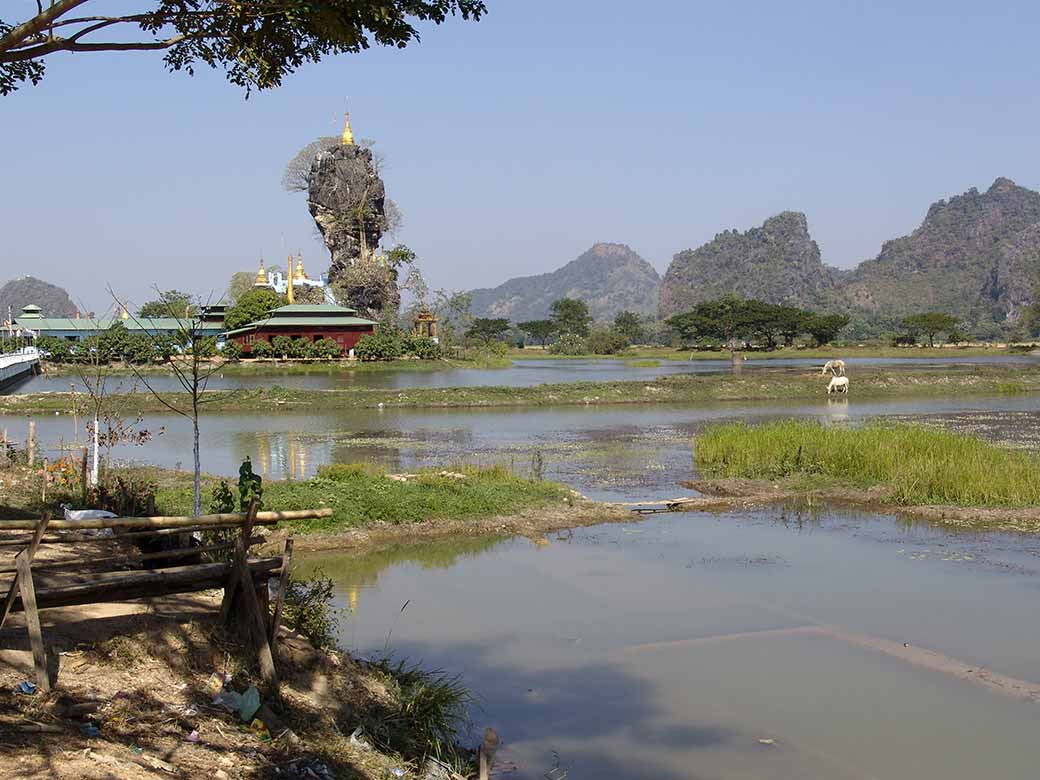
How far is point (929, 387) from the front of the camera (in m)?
46.8

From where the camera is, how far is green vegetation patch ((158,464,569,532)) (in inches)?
602

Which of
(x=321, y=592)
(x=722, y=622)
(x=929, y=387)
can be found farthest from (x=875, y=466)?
(x=929, y=387)

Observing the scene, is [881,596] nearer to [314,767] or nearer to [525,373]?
[314,767]

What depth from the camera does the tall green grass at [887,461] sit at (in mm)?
17516

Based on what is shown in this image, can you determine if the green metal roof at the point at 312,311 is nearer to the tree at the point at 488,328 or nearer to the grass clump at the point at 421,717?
the tree at the point at 488,328

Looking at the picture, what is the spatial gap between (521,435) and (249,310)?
170 feet

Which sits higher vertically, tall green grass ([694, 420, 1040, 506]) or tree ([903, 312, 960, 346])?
tree ([903, 312, 960, 346])

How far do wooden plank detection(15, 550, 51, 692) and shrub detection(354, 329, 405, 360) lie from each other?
60.1 meters

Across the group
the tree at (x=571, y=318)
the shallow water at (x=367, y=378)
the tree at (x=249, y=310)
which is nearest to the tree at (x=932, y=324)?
the tree at (x=571, y=318)

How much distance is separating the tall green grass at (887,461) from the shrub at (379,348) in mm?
45030

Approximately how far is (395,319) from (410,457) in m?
64.3

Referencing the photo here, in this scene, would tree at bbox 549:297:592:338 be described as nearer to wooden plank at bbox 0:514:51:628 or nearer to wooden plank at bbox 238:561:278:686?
wooden plank at bbox 238:561:278:686

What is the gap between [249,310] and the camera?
7662 centimetres

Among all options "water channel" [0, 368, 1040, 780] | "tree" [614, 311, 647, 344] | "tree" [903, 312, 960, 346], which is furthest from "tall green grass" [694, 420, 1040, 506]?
"tree" [614, 311, 647, 344]
